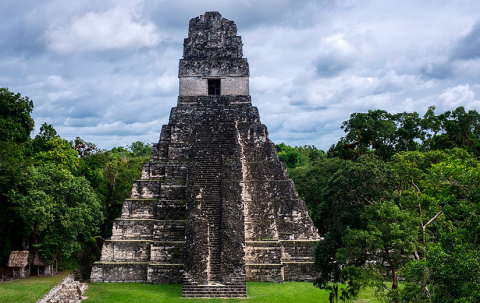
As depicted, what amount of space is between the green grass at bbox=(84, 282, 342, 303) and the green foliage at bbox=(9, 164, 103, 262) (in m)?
2.72

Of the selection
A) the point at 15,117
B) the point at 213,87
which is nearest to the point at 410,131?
the point at 213,87

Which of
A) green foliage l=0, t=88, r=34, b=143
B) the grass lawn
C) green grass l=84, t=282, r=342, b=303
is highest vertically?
green foliage l=0, t=88, r=34, b=143

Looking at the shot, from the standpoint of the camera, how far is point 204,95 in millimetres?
20266

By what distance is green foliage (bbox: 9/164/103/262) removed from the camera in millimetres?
15492

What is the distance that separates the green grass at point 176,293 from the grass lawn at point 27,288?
1388 mm

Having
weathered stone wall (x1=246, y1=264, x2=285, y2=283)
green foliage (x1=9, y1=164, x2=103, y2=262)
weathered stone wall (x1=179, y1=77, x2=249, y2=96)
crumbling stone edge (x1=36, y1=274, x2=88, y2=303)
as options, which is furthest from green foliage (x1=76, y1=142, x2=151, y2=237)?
weathered stone wall (x1=246, y1=264, x2=285, y2=283)

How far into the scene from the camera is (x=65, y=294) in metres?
12.5

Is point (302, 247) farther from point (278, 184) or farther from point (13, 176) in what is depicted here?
point (13, 176)

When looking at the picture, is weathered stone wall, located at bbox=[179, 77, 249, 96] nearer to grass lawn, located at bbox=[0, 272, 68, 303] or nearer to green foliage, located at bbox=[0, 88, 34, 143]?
green foliage, located at bbox=[0, 88, 34, 143]

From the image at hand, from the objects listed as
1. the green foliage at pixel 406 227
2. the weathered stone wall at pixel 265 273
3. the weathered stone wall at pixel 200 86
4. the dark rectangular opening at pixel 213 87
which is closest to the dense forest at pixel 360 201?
the green foliage at pixel 406 227

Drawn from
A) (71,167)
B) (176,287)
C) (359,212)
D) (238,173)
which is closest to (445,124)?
(238,173)

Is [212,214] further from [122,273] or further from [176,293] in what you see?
[122,273]

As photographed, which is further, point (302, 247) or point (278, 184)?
point (278, 184)

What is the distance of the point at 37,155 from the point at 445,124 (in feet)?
65.0
